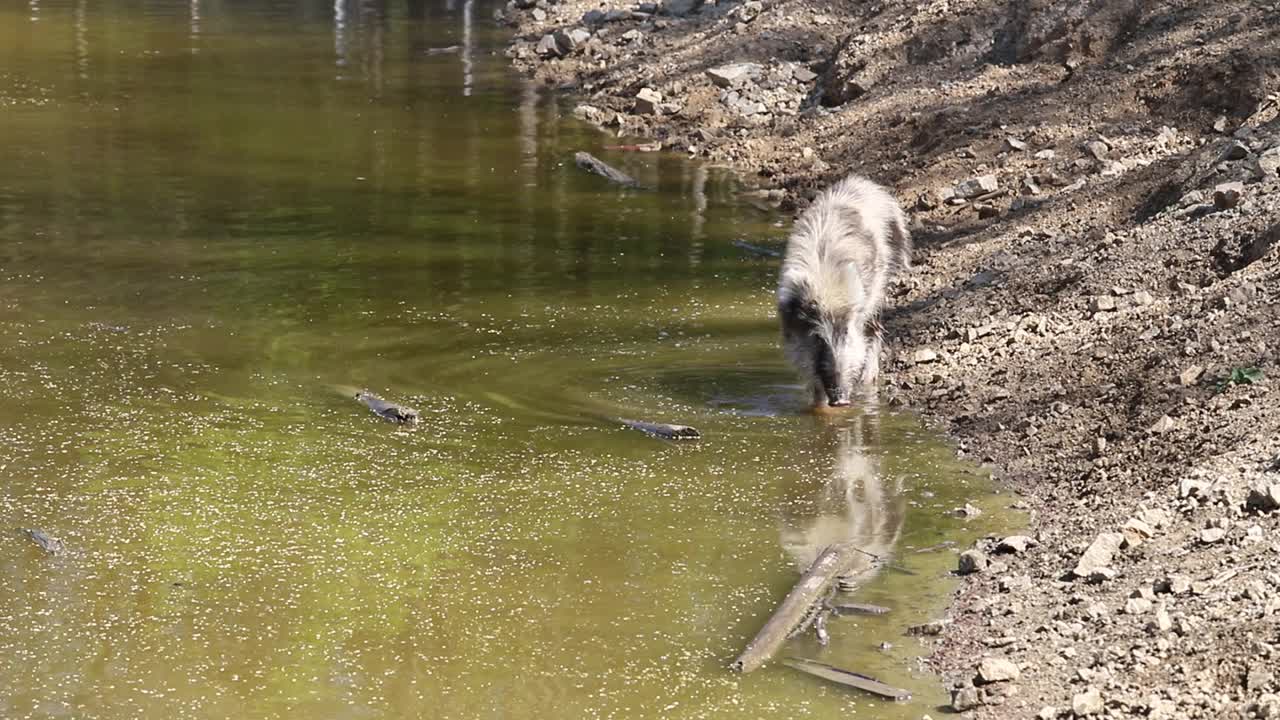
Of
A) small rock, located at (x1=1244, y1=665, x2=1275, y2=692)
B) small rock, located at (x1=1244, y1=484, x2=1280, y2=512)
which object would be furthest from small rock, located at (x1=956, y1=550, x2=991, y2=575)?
small rock, located at (x1=1244, y1=665, x2=1275, y2=692)

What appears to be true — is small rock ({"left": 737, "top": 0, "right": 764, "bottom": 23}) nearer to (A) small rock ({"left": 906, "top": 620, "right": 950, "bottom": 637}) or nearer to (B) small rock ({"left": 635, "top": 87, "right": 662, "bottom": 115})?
(B) small rock ({"left": 635, "top": 87, "right": 662, "bottom": 115})

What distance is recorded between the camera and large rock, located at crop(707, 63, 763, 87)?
2272 cm

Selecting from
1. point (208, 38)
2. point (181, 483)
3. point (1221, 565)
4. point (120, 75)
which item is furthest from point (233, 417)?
point (208, 38)

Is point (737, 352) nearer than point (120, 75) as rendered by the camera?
Yes

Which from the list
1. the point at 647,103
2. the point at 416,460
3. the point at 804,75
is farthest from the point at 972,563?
the point at 804,75

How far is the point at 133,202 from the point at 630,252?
4945 millimetres

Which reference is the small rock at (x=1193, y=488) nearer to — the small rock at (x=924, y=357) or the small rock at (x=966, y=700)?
the small rock at (x=966, y=700)

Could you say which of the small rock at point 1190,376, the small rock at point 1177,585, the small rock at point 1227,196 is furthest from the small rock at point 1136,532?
the small rock at point 1227,196

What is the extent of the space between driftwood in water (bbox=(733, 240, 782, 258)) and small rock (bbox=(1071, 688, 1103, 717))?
8780 millimetres

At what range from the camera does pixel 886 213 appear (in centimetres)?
1226

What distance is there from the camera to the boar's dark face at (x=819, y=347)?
9984mm

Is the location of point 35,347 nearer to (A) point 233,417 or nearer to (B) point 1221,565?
(A) point 233,417

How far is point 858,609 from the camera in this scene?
755 cm

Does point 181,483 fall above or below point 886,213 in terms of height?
below
